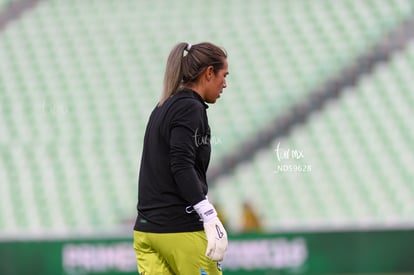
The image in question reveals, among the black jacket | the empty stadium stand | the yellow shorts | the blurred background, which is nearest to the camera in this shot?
the black jacket

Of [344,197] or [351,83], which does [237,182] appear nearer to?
[344,197]

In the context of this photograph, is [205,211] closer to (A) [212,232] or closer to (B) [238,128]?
(A) [212,232]

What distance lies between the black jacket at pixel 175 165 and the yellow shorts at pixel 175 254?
31mm

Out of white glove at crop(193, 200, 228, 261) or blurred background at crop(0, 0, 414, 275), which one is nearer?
white glove at crop(193, 200, 228, 261)

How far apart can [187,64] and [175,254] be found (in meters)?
0.73

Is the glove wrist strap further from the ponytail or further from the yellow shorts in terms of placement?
the ponytail

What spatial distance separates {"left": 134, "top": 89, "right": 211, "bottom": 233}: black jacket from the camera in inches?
139

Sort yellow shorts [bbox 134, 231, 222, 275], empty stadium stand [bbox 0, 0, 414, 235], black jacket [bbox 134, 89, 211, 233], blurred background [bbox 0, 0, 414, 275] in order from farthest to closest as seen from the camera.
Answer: empty stadium stand [bbox 0, 0, 414, 235] → blurred background [bbox 0, 0, 414, 275] → yellow shorts [bbox 134, 231, 222, 275] → black jacket [bbox 134, 89, 211, 233]

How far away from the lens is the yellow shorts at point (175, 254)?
3656 millimetres

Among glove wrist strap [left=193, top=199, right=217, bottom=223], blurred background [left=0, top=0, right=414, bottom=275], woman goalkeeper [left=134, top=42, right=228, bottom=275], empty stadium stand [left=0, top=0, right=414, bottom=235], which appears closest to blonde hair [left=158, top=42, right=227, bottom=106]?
woman goalkeeper [left=134, top=42, right=228, bottom=275]

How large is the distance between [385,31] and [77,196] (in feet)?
13.4

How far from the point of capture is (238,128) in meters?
10.6

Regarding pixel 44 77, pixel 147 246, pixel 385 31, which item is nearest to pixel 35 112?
pixel 44 77

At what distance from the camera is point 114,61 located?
11.2 meters
